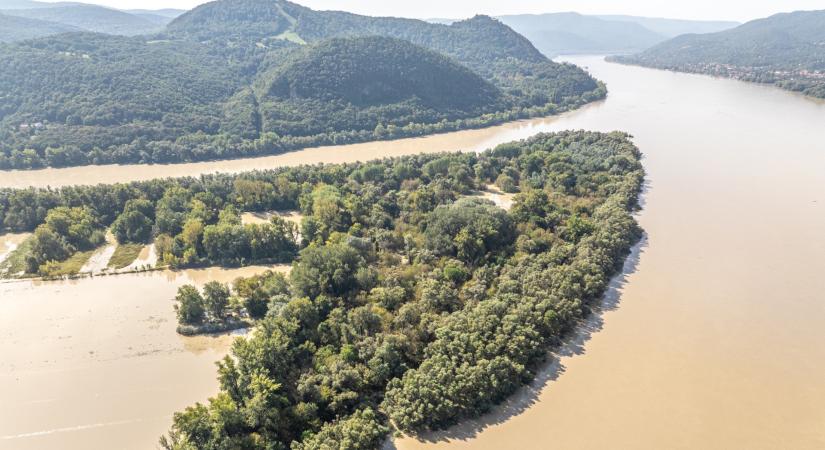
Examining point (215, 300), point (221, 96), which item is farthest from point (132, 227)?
point (221, 96)

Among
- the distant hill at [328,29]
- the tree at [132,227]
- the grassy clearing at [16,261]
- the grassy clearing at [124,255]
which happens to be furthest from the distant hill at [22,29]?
the grassy clearing at [124,255]

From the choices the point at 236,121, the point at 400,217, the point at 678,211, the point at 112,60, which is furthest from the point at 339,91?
the point at 678,211

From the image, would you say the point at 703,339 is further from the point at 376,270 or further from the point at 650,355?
the point at 376,270

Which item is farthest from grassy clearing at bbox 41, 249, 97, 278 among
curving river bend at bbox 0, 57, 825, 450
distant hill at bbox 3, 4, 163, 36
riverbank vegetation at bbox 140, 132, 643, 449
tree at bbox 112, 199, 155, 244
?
distant hill at bbox 3, 4, 163, 36

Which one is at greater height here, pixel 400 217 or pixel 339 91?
pixel 339 91

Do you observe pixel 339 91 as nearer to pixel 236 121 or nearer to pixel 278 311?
pixel 236 121

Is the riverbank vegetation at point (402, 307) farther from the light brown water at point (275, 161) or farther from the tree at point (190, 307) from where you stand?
the light brown water at point (275, 161)
